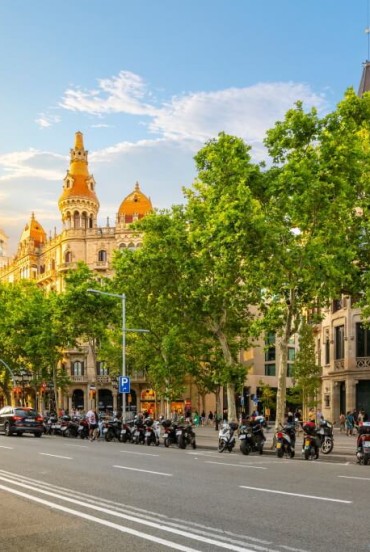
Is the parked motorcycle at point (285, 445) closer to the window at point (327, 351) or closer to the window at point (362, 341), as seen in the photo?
the window at point (362, 341)

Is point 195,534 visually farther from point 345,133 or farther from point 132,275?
point 132,275

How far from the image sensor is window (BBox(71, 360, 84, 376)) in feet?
260

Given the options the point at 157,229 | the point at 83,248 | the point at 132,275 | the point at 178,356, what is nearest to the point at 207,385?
the point at 178,356

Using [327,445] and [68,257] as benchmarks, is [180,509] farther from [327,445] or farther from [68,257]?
[68,257]

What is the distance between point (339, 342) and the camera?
49.6 meters

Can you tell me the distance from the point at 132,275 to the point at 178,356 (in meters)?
5.54

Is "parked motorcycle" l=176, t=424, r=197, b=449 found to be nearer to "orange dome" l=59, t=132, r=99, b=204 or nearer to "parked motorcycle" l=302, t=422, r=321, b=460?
"parked motorcycle" l=302, t=422, r=321, b=460

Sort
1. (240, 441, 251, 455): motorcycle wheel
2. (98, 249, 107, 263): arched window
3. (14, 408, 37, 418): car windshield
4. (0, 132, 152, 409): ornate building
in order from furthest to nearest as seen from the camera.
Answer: (98, 249, 107, 263): arched window < (0, 132, 152, 409): ornate building < (14, 408, 37, 418): car windshield < (240, 441, 251, 455): motorcycle wheel

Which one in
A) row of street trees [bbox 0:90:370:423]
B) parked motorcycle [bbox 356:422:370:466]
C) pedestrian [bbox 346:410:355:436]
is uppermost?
row of street trees [bbox 0:90:370:423]

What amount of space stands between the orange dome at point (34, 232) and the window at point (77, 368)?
72.1 ft

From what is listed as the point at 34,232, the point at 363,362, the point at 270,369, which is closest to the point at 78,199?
the point at 34,232

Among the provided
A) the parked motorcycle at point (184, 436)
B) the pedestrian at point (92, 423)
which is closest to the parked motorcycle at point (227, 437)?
the parked motorcycle at point (184, 436)

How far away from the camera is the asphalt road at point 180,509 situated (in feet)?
26.8

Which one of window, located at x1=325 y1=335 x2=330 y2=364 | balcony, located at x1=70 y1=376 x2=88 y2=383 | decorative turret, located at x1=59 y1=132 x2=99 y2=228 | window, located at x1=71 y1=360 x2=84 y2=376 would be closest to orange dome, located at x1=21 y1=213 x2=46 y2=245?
decorative turret, located at x1=59 y1=132 x2=99 y2=228
